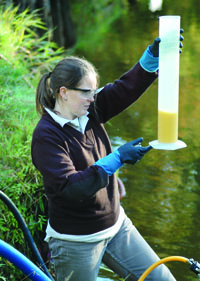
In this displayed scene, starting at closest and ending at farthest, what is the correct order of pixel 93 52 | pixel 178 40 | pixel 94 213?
1. pixel 178 40
2. pixel 94 213
3. pixel 93 52

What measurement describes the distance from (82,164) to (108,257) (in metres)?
0.44

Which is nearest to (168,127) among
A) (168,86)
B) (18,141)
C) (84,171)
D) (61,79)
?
(168,86)

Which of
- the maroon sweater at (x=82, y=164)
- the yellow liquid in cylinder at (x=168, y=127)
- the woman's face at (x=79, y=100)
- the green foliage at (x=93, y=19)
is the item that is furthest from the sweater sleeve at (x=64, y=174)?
the green foliage at (x=93, y=19)

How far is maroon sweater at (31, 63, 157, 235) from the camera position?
2018mm

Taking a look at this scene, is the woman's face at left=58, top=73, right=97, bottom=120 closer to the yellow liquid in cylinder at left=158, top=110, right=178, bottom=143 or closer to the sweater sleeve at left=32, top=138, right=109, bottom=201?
the sweater sleeve at left=32, top=138, right=109, bottom=201

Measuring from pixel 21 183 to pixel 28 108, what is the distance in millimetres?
1004

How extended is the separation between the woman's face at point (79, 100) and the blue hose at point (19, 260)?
648 millimetres

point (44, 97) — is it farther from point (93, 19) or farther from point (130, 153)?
point (93, 19)

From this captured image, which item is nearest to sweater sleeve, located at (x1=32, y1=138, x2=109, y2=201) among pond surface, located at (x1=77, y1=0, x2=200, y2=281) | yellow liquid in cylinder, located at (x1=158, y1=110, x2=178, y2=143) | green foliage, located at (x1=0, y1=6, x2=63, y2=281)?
yellow liquid in cylinder, located at (x1=158, y1=110, x2=178, y2=143)

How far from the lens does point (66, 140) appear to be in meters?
2.12

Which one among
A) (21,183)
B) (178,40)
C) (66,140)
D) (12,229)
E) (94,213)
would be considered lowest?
(12,229)

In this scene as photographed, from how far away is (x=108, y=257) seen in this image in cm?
229

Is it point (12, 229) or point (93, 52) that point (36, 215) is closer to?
point (12, 229)

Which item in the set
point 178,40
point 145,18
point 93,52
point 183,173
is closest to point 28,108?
point 183,173
